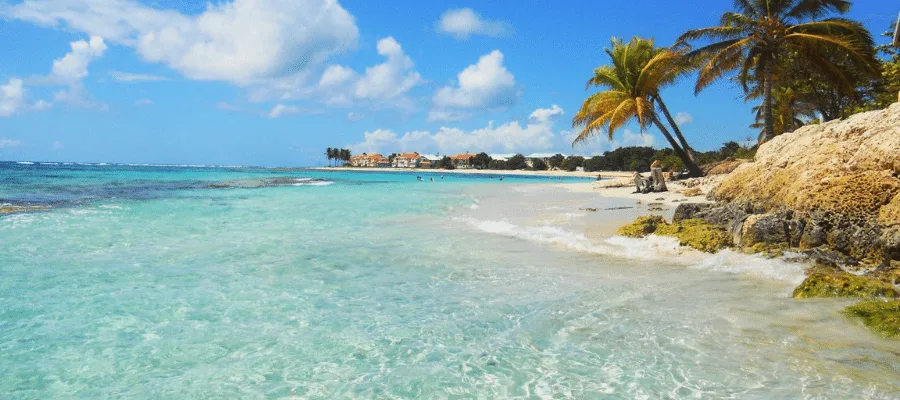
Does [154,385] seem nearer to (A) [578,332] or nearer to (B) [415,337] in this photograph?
(B) [415,337]

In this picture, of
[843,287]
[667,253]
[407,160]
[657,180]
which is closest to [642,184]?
[657,180]

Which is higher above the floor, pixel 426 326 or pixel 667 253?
pixel 667 253

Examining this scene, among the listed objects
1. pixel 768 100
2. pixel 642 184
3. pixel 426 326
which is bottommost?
pixel 426 326

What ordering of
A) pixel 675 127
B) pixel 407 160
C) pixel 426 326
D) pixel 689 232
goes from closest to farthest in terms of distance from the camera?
1. pixel 426 326
2. pixel 689 232
3. pixel 675 127
4. pixel 407 160

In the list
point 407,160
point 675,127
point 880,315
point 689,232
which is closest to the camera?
point 880,315

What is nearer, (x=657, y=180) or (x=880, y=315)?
(x=880, y=315)

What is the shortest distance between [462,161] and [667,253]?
118374mm

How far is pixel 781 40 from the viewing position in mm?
18938

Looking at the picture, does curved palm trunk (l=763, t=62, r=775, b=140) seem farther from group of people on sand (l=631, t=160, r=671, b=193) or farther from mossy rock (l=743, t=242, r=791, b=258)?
mossy rock (l=743, t=242, r=791, b=258)

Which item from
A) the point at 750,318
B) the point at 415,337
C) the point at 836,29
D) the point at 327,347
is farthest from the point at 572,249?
the point at 836,29

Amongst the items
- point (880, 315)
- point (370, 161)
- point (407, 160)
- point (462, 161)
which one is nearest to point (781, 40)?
point (880, 315)

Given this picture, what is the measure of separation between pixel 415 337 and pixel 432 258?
3413mm

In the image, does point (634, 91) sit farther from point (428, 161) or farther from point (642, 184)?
point (428, 161)

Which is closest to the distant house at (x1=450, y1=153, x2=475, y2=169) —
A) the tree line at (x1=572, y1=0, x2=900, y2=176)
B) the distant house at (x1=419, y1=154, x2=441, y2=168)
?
the distant house at (x1=419, y1=154, x2=441, y2=168)
